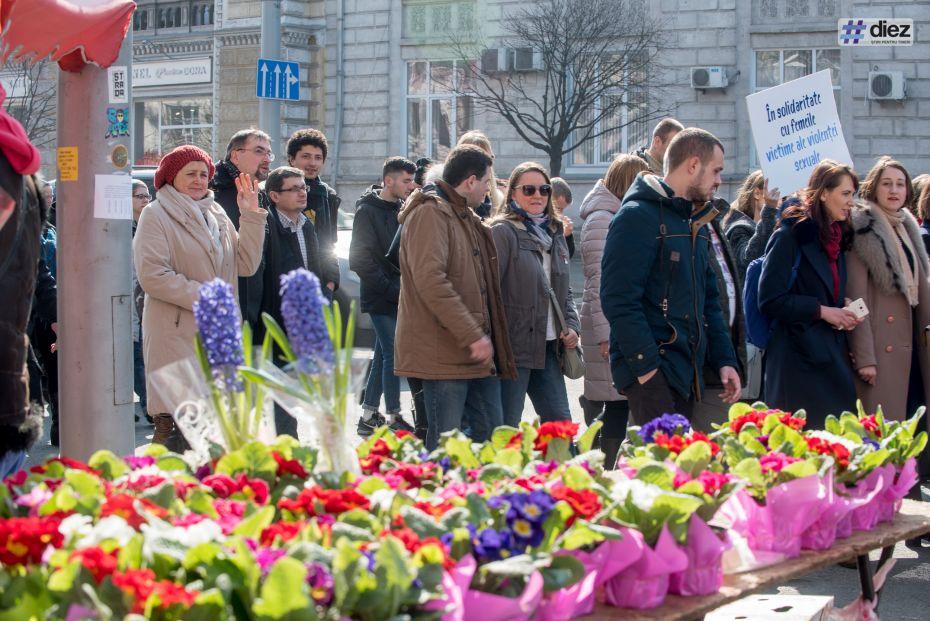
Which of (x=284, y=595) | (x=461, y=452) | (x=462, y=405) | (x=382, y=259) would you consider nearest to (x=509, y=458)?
(x=461, y=452)

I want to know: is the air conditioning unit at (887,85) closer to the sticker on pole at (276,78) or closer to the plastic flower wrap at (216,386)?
the sticker on pole at (276,78)

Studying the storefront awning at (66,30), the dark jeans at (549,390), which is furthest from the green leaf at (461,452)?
the dark jeans at (549,390)

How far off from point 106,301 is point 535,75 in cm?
2280

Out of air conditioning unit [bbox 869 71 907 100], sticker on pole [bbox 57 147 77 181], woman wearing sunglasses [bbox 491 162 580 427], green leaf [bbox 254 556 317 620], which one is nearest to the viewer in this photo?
green leaf [bbox 254 556 317 620]

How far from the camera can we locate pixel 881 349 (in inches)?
255

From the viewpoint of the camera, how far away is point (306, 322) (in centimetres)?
290

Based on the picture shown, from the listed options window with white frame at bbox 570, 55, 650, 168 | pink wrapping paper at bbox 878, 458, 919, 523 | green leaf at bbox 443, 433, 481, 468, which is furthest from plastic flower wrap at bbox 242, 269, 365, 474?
window with white frame at bbox 570, 55, 650, 168

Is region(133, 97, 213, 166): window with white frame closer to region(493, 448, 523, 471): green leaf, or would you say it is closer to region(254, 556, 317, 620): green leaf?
region(493, 448, 523, 471): green leaf

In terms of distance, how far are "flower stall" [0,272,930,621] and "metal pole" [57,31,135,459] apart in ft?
7.61

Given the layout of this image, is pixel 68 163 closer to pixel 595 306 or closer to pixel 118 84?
pixel 118 84

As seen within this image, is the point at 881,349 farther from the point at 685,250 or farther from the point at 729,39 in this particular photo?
the point at 729,39

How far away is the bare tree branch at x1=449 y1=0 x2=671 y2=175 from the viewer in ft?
84.9

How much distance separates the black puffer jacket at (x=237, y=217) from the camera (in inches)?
265

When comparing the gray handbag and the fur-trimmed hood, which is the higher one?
the fur-trimmed hood
